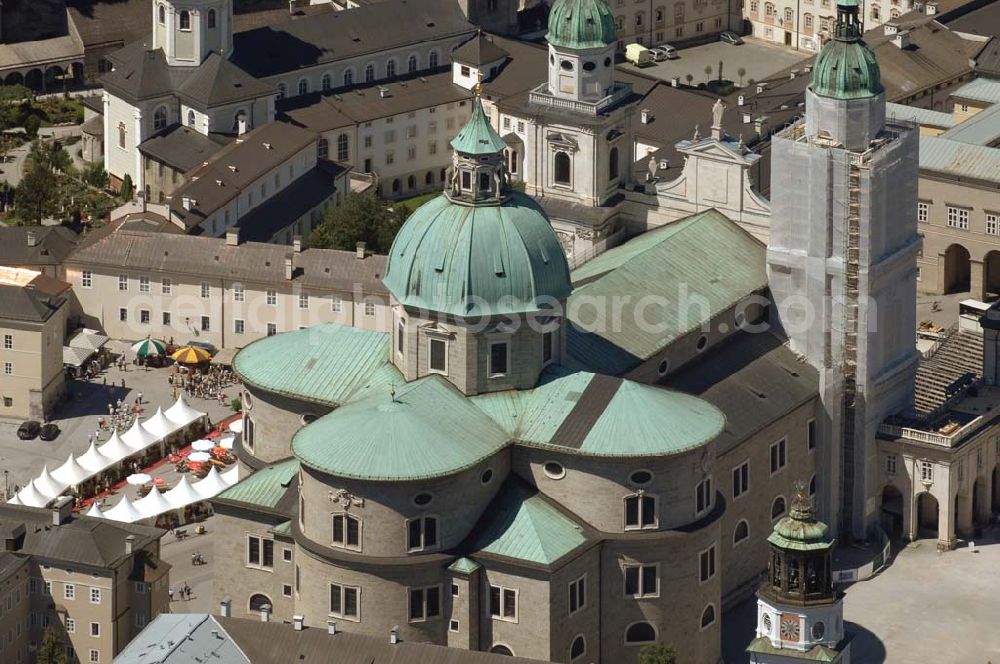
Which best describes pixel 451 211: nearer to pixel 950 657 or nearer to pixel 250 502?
pixel 250 502

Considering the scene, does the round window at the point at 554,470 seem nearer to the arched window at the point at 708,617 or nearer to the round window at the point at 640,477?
the round window at the point at 640,477

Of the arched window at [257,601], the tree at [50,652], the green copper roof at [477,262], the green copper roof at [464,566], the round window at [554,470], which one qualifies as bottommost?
the tree at [50,652]

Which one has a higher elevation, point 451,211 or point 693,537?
point 451,211

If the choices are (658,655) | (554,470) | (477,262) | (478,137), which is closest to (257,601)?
(554,470)

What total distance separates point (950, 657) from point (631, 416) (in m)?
23.9

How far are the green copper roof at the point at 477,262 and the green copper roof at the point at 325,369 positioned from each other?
21.1ft

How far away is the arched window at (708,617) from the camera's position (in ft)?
631

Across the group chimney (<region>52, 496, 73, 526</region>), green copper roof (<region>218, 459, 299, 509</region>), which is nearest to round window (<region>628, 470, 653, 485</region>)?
green copper roof (<region>218, 459, 299, 509</region>)

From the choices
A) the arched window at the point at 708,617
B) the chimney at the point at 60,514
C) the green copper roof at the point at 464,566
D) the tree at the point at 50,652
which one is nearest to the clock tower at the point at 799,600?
the green copper roof at the point at 464,566

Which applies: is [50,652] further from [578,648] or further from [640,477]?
[640,477]

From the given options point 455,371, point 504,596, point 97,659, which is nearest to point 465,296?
point 455,371

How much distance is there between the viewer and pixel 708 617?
19288cm

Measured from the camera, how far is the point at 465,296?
190625 millimetres

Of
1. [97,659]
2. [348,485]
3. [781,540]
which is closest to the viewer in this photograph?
[781,540]
